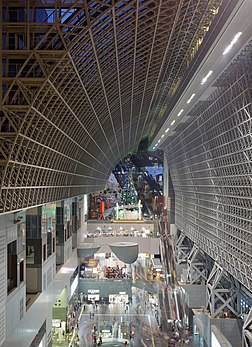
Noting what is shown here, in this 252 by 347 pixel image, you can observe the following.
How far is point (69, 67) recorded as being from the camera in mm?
18609

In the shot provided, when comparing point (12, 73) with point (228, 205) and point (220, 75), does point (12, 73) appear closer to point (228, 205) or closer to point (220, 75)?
point (220, 75)

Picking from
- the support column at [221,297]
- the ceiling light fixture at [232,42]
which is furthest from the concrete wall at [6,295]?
the support column at [221,297]

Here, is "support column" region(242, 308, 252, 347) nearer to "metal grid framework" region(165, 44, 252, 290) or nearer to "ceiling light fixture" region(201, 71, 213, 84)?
"metal grid framework" region(165, 44, 252, 290)

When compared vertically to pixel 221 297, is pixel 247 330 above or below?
above

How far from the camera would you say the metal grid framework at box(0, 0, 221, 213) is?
54.0 ft

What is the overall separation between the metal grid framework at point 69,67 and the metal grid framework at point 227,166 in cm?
328

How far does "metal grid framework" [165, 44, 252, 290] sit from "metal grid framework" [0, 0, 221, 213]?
328cm

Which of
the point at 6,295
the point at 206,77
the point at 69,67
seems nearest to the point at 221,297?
the point at 6,295

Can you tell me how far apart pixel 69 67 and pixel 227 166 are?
41.5 feet

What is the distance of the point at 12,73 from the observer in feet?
61.4

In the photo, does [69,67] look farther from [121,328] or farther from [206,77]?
[121,328]

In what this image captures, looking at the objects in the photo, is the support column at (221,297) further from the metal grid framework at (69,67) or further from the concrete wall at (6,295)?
the concrete wall at (6,295)

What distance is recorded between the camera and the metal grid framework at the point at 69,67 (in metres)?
16.5

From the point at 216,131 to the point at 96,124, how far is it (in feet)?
35.3
